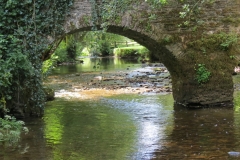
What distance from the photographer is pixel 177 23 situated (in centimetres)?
1037

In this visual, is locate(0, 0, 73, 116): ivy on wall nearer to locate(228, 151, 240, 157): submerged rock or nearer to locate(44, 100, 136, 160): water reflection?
locate(44, 100, 136, 160): water reflection

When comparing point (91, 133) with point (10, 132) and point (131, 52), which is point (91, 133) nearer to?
point (10, 132)

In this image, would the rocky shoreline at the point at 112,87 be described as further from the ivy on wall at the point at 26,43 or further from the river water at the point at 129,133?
the ivy on wall at the point at 26,43

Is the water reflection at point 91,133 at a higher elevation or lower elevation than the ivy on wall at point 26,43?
lower

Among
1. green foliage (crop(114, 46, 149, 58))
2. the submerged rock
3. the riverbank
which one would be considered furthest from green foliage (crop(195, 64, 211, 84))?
green foliage (crop(114, 46, 149, 58))

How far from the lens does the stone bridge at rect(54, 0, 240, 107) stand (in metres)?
10.3

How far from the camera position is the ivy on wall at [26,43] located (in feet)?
28.4

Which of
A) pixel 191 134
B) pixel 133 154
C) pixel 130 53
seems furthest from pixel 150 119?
pixel 130 53

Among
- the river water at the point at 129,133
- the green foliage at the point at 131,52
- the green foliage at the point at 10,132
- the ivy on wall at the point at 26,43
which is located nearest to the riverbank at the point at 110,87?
the river water at the point at 129,133

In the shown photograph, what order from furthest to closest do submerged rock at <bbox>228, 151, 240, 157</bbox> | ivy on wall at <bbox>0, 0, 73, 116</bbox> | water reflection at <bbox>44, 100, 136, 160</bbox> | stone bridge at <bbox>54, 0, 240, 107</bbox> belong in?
stone bridge at <bbox>54, 0, 240, 107</bbox> → ivy on wall at <bbox>0, 0, 73, 116</bbox> → water reflection at <bbox>44, 100, 136, 160</bbox> → submerged rock at <bbox>228, 151, 240, 157</bbox>

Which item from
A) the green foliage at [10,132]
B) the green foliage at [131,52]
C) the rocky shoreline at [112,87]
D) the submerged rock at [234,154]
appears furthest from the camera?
the green foliage at [131,52]

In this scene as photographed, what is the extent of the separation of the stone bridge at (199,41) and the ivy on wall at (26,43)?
1067 millimetres

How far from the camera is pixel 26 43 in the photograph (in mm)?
9070

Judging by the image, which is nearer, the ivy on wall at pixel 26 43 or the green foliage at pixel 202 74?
the ivy on wall at pixel 26 43
